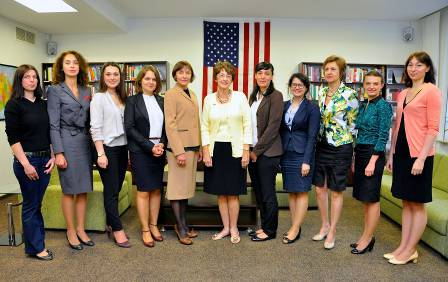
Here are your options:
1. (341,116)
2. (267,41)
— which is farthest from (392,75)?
(341,116)

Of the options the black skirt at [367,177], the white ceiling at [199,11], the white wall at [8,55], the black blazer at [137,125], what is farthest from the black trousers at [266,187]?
the white wall at [8,55]

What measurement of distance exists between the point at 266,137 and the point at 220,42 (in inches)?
138

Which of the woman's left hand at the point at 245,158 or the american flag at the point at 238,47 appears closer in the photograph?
the woman's left hand at the point at 245,158

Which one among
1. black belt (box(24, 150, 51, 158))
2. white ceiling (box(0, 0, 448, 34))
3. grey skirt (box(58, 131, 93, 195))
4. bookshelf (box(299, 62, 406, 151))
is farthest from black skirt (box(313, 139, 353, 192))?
bookshelf (box(299, 62, 406, 151))

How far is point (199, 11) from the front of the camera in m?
5.48

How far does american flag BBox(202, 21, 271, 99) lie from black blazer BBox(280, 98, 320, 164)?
3172 millimetres

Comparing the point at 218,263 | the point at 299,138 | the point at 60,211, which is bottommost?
the point at 218,263

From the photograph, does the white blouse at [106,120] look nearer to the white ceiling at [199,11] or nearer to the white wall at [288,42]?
the white ceiling at [199,11]

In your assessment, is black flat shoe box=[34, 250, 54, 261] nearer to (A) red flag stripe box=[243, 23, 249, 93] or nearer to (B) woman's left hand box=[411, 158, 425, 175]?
(B) woman's left hand box=[411, 158, 425, 175]

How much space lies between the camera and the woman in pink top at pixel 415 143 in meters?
2.40

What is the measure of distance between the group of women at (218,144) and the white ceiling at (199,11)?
7.41 feet

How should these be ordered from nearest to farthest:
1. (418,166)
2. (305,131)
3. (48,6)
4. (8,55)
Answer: (418,166), (305,131), (48,6), (8,55)

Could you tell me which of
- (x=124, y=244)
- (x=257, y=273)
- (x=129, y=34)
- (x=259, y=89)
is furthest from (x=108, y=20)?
(x=257, y=273)

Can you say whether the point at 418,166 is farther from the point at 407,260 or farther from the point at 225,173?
the point at 225,173
